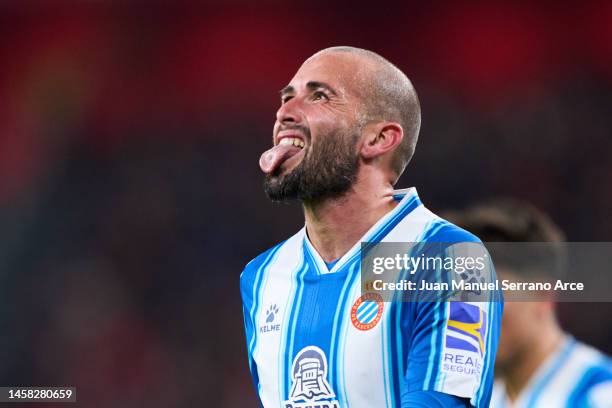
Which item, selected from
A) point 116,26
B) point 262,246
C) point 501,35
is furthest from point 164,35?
point 501,35

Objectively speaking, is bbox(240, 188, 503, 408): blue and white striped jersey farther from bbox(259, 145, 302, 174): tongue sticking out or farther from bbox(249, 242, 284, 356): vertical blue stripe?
bbox(259, 145, 302, 174): tongue sticking out

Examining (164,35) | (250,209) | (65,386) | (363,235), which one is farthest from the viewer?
(164,35)

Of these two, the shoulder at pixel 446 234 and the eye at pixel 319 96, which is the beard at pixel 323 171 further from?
the shoulder at pixel 446 234

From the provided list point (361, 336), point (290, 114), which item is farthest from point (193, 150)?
point (361, 336)

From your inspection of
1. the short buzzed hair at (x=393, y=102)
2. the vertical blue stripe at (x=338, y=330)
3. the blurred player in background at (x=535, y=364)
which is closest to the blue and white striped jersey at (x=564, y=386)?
the blurred player in background at (x=535, y=364)

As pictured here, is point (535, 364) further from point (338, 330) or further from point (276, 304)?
point (276, 304)

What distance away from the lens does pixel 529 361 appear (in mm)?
2758

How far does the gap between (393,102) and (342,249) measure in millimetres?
509

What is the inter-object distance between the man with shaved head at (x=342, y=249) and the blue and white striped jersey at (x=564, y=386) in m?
0.37

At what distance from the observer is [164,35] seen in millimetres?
7371

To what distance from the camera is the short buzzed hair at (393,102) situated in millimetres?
2760

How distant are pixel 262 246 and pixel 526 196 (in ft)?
6.74

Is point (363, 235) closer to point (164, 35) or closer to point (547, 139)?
point (547, 139)

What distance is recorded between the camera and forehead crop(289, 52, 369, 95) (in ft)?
9.02
